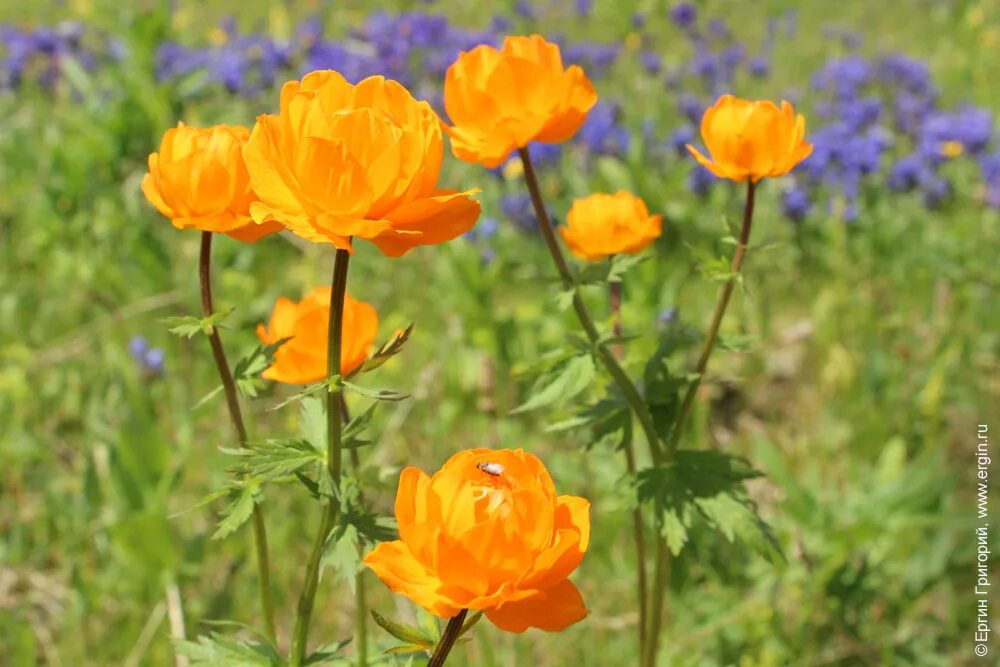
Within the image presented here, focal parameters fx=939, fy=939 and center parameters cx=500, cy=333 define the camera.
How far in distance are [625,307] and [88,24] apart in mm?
4201

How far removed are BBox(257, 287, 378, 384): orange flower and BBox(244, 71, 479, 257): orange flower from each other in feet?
0.73

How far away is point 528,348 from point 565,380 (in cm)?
172

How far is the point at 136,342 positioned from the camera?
240 cm

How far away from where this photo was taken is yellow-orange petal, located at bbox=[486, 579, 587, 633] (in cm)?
63

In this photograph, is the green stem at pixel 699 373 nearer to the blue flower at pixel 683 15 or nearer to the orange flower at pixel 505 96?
the orange flower at pixel 505 96

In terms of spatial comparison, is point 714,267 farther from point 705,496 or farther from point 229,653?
point 229,653

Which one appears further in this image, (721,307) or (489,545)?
(721,307)

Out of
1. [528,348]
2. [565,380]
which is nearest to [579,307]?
[565,380]

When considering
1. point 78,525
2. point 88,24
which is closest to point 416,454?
point 78,525

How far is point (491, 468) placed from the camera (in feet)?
2.10

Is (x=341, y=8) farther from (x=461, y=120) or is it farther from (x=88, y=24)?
(x=461, y=120)

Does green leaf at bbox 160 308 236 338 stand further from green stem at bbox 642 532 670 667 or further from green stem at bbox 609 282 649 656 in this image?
green stem at bbox 642 532 670 667

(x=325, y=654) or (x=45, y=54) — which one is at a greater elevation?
(x=325, y=654)

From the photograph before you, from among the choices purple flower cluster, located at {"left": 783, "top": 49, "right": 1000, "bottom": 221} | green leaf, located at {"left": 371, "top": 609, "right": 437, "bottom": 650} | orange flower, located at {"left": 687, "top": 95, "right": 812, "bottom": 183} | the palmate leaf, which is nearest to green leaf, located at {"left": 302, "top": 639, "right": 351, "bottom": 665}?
green leaf, located at {"left": 371, "top": 609, "right": 437, "bottom": 650}
